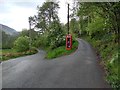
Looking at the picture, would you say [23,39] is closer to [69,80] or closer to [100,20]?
[100,20]

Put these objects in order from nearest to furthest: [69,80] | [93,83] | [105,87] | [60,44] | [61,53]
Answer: [105,87]
[93,83]
[69,80]
[61,53]
[60,44]

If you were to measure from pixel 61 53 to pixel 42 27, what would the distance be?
4689 cm

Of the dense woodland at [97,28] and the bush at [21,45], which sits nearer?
the dense woodland at [97,28]

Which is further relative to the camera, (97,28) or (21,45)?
(21,45)

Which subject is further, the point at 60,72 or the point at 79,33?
the point at 79,33

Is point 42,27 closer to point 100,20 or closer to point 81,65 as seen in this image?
point 100,20

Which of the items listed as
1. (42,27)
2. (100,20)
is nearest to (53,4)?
(42,27)

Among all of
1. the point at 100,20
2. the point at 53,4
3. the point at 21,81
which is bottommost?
the point at 21,81

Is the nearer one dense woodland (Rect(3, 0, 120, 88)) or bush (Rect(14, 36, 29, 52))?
dense woodland (Rect(3, 0, 120, 88))

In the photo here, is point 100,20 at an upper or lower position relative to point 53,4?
lower

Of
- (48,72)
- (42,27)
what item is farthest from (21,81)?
(42,27)

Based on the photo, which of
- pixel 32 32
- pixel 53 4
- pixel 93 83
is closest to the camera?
pixel 93 83

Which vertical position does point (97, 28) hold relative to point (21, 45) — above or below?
above

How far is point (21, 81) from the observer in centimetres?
1363
